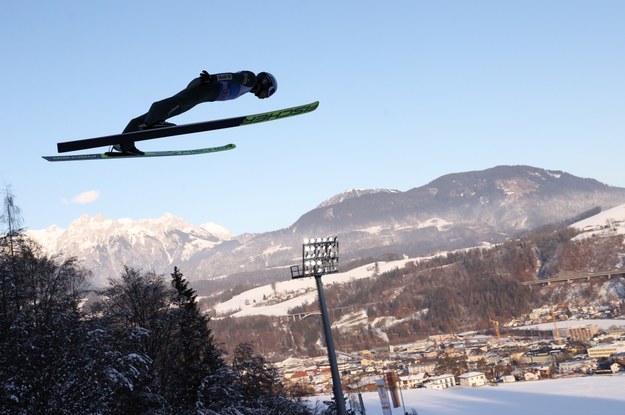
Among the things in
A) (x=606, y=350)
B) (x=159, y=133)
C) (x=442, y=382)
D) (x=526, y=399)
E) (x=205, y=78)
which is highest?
(x=205, y=78)

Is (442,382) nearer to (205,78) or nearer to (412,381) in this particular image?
(412,381)

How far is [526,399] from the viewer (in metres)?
41.4

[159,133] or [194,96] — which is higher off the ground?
[194,96]

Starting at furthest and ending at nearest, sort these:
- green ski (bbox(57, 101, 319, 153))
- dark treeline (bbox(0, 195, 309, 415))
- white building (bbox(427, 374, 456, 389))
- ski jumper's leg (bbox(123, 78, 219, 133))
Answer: white building (bbox(427, 374, 456, 389)) → dark treeline (bbox(0, 195, 309, 415)) → green ski (bbox(57, 101, 319, 153)) → ski jumper's leg (bbox(123, 78, 219, 133))

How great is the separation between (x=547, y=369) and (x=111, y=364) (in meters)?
51.0

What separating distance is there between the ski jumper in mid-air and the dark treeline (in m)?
7.66

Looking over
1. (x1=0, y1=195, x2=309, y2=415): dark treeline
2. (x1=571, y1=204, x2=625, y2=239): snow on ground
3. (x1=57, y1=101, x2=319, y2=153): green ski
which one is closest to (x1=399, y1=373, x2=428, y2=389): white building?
(x1=0, y1=195, x2=309, y2=415): dark treeline

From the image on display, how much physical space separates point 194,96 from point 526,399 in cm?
3902

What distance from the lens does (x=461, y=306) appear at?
136375 mm

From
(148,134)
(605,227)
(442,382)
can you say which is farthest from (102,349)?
(605,227)

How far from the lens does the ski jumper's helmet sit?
9.54 m

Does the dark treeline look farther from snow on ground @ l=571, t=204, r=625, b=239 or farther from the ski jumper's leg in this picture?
snow on ground @ l=571, t=204, r=625, b=239

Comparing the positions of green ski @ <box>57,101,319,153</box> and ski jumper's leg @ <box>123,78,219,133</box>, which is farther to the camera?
green ski @ <box>57,101,319,153</box>

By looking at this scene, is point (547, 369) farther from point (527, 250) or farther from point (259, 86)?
point (527, 250)
